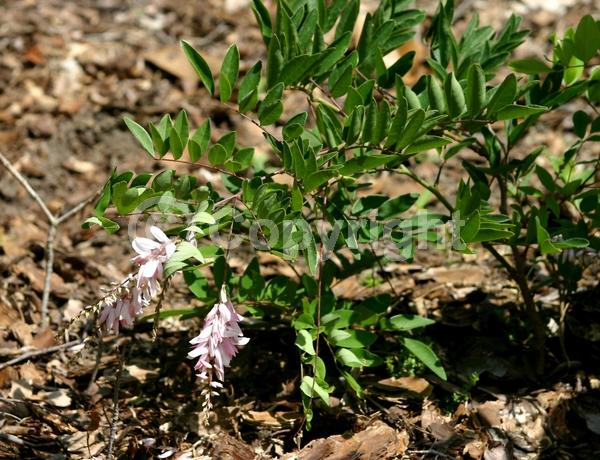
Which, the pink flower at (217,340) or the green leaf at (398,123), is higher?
the green leaf at (398,123)

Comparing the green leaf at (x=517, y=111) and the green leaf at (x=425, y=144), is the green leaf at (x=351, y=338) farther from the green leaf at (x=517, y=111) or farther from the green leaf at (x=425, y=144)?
the green leaf at (x=517, y=111)

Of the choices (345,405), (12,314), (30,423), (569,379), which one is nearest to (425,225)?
(345,405)

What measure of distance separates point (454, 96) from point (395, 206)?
37 centimetres

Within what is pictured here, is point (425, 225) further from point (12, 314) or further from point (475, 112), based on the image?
point (12, 314)

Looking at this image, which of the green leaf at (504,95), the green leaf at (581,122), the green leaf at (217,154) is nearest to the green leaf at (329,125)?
the green leaf at (217,154)

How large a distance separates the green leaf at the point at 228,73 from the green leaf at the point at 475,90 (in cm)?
56

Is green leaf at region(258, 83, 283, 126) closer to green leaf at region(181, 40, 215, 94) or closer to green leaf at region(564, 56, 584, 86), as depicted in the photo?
green leaf at region(181, 40, 215, 94)

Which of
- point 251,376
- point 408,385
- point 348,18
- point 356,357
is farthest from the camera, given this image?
point 251,376

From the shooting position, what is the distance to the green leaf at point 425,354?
196cm

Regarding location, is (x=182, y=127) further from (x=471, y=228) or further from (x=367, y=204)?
(x=471, y=228)

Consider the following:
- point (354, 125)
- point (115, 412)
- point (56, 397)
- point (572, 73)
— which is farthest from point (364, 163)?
point (56, 397)

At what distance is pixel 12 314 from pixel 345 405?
1.17 metres

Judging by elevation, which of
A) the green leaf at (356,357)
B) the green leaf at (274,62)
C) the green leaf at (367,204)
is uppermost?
the green leaf at (274,62)

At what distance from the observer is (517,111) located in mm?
1707
